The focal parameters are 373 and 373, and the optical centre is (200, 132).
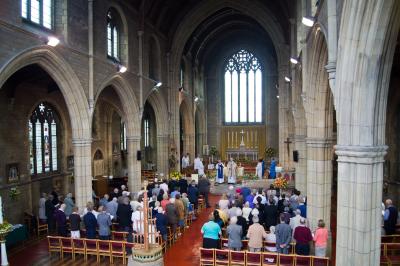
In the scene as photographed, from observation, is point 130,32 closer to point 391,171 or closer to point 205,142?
point 391,171

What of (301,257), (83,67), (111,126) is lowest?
(301,257)

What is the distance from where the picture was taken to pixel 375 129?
22.7 feet

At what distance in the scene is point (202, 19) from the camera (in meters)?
26.6

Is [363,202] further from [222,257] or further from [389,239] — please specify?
[389,239]

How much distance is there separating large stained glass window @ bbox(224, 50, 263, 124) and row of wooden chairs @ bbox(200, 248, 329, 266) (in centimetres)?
2875

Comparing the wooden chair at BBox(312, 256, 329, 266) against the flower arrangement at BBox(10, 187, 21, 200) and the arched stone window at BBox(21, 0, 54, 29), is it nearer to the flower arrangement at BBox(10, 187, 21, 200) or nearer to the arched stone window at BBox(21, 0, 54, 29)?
the arched stone window at BBox(21, 0, 54, 29)

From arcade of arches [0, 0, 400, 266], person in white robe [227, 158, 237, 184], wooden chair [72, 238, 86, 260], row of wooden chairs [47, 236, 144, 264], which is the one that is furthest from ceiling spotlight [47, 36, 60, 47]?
person in white robe [227, 158, 237, 184]

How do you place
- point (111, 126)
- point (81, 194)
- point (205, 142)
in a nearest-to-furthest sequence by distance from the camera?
point (81, 194), point (111, 126), point (205, 142)

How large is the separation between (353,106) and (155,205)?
7415 mm

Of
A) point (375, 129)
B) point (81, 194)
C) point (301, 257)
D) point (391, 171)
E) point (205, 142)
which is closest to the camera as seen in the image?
point (375, 129)

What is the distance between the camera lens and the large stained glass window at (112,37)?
18.1 meters

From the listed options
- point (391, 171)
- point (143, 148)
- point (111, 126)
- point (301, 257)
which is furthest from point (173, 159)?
point (301, 257)

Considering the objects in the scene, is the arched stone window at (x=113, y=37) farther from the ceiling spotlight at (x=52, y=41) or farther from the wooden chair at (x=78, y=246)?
the wooden chair at (x=78, y=246)

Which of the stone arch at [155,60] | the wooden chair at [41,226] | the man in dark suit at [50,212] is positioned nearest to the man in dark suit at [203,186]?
the man in dark suit at [50,212]
